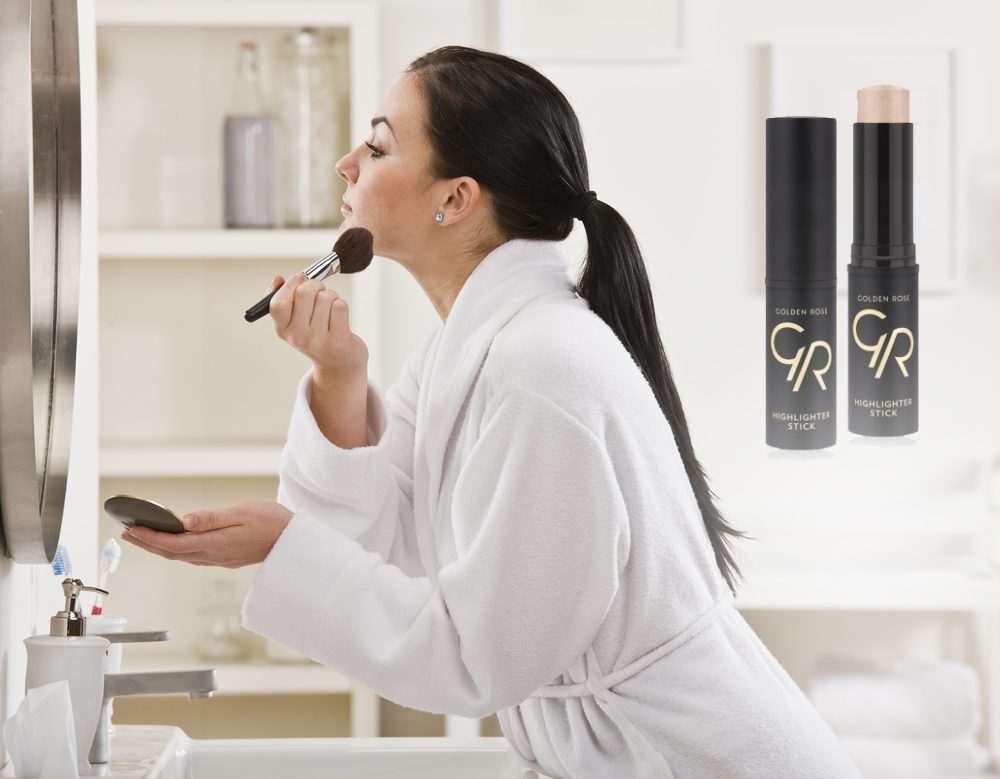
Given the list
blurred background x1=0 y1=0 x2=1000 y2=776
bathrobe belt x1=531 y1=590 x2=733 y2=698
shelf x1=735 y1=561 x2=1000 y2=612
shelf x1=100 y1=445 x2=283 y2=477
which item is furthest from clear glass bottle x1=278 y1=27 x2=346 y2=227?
bathrobe belt x1=531 y1=590 x2=733 y2=698

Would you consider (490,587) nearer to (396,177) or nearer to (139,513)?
(139,513)

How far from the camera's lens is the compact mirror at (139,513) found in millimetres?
792

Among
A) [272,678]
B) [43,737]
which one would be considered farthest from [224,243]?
[43,737]

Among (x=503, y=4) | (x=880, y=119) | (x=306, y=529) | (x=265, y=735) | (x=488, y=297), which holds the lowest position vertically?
(x=265, y=735)

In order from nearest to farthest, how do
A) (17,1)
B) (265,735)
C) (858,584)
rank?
(17,1)
(858,584)
(265,735)

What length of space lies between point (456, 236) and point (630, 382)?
24cm

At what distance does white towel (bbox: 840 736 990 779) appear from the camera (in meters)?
1.88

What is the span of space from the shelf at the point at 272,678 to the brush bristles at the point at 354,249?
3.38 ft

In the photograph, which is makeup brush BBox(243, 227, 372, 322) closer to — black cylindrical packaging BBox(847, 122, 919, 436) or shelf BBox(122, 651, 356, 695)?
black cylindrical packaging BBox(847, 122, 919, 436)

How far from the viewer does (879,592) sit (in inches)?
74.4

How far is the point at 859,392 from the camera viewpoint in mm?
1026

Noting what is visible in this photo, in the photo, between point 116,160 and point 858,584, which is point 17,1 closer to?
point 116,160

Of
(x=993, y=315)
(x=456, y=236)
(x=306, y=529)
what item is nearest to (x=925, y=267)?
(x=993, y=315)

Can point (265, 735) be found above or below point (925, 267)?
below
